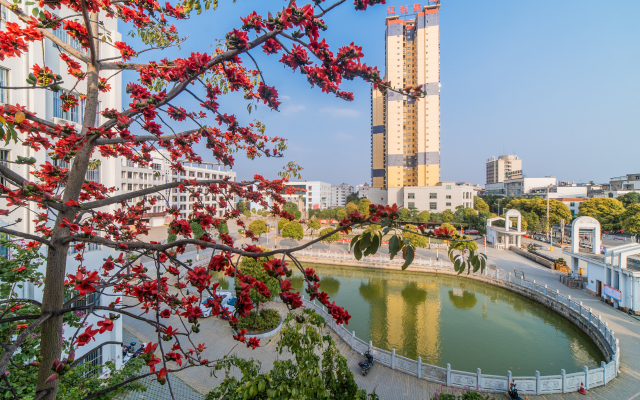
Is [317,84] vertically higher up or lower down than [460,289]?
higher up

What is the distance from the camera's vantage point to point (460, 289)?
14.5m

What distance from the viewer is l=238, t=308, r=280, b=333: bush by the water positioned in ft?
29.5

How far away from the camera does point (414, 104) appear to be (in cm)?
3522

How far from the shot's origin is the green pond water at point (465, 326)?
8.23 meters

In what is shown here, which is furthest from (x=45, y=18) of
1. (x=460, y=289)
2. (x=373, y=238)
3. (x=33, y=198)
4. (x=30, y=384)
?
(x=460, y=289)

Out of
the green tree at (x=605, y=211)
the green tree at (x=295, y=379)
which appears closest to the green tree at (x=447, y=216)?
the green tree at (x=605, y=211)

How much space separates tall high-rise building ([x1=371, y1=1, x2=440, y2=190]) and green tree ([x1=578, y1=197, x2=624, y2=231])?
14.6 m

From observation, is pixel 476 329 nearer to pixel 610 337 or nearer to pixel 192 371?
pixel 610 337

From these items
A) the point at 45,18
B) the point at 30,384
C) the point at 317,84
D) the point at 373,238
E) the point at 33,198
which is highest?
the point at 45,18

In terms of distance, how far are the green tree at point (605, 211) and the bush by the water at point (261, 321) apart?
33545 mm

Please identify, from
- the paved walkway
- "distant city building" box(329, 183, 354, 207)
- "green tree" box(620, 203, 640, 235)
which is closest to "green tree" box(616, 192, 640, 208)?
"green tree" box(620, 203, 640, 235)

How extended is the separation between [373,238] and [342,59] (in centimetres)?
125

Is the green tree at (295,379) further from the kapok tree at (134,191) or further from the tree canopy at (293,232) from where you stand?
the tree canopy at (293,232)

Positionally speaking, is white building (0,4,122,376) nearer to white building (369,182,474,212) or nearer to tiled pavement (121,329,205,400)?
tiled pavement (121,329,205,400)
